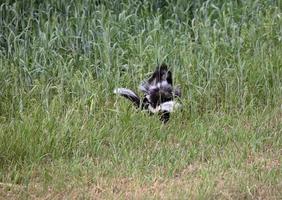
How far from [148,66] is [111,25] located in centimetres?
75

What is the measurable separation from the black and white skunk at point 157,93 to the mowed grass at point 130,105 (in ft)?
0.31

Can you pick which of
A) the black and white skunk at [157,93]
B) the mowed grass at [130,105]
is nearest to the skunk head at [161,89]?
the black and white skunk at [157,93]

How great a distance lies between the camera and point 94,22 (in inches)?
253

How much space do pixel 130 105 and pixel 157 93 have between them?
0.29 m

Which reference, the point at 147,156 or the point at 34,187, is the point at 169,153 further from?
the point at 34,187

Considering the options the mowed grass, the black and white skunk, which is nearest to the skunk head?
the black and white skunk

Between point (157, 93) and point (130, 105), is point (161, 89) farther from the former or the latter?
point (130, 105)

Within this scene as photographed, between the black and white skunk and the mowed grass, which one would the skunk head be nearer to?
the black and white skunk

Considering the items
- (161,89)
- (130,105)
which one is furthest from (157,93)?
(130,105)

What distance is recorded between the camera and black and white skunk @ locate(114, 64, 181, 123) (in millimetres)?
5359

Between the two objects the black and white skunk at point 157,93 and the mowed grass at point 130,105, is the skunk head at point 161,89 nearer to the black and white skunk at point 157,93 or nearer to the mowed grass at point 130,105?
the black and white skunk at point 157,93

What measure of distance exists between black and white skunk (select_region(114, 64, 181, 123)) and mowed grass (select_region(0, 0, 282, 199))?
95 millimetres

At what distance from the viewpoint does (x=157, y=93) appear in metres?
5.48

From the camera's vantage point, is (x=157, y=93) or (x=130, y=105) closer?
(x=130, y=105)
